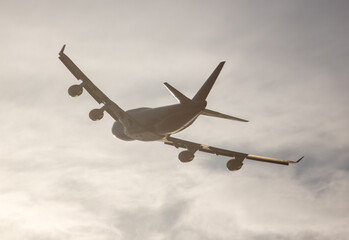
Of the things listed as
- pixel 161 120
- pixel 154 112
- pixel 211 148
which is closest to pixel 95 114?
pixel 154 112

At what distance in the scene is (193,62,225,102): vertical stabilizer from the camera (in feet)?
134

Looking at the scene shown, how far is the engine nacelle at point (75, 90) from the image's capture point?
4057cm

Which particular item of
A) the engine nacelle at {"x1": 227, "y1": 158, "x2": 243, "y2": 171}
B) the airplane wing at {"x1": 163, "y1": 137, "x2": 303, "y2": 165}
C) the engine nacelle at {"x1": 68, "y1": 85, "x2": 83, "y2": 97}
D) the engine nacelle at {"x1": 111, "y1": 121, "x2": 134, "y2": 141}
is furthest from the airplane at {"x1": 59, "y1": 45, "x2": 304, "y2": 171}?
the engine nacelle at {"x1": 227, "y1": 158, "x2": 243, "y2": 171}

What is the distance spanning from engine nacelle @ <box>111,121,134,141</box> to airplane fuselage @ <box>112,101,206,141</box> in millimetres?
2969

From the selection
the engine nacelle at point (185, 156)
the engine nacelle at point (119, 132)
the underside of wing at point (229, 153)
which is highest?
the engine nacelle at point (119, 132)

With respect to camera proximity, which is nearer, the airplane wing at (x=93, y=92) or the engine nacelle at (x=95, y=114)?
the airplane wing at (x=93, y=92)

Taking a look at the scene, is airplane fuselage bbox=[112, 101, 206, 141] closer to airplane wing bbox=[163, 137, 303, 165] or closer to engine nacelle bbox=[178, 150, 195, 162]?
engine nacelle bbox=[178, 150, 195, 162]

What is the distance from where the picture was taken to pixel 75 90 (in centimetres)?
4062

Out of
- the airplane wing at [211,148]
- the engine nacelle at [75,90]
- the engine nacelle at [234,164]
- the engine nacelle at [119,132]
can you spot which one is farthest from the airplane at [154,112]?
the engine nacelle at [234,164]

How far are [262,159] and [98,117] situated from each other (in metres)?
16.4

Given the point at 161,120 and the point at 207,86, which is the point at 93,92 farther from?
the point at 207,86

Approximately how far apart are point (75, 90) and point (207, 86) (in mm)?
10631

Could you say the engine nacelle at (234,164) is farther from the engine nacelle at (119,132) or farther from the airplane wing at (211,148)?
the engine nacelle at (119,132)

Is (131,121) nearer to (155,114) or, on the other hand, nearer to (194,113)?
(155,114)
